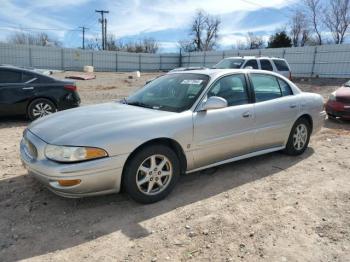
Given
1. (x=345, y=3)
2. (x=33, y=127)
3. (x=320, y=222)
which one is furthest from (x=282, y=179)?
(x=345, y=3)

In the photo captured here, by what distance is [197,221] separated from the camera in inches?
138

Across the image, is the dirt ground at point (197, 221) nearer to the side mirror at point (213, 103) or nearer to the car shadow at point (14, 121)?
the side mirror at point (213, 103)

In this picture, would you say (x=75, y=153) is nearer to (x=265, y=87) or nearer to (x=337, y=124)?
(x=265, y=87)

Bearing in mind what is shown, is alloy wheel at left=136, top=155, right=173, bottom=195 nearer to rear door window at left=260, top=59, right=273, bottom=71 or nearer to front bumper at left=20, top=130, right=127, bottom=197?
front bumper at left=20, top=130, right=127, bottom=197

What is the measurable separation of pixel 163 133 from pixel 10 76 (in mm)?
5747

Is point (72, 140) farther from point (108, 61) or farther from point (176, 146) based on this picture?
point (108, 61)

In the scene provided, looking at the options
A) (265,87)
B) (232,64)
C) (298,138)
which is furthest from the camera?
(232,64)

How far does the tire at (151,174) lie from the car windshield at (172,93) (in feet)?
2.14

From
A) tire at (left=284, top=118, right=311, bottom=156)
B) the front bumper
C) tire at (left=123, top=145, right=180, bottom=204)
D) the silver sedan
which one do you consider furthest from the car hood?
tire at (left=284, top=118, right=311, bottom=156)

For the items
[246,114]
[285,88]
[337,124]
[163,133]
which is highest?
[285,88]

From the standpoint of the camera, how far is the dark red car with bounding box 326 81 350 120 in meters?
8.96

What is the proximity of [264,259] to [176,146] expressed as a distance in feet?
5.26

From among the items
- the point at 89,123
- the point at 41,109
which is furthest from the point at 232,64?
the point at 89,123

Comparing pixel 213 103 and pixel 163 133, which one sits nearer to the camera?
pixel 163 133
